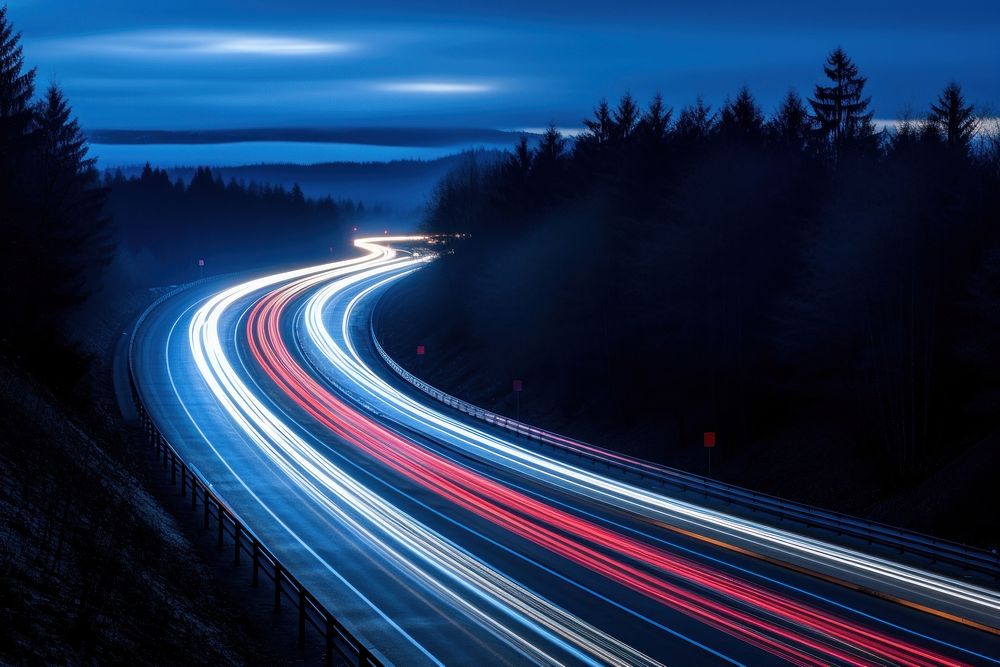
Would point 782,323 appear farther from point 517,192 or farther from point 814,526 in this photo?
point 517,192

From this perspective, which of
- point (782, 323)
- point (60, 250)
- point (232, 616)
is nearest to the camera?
point (232, 616)

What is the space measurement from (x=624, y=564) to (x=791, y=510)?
23.3ft

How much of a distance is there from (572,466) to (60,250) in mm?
26825

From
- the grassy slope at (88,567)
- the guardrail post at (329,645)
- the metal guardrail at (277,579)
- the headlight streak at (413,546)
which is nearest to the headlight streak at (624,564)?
the headlight streak at (413,546)

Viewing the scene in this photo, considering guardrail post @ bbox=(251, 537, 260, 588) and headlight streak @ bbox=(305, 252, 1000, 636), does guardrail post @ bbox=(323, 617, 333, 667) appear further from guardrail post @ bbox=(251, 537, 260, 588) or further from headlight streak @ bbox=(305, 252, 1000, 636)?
headlight streak @ bbox=(305, 252, 1000, 636)

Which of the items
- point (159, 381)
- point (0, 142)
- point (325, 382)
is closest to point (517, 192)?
point (325, 382)

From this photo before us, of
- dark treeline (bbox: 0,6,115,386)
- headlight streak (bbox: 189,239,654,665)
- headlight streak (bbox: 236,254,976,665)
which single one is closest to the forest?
headlight streak (bbox: 236,254,976,665)

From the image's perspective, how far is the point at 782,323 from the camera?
39.6 meters

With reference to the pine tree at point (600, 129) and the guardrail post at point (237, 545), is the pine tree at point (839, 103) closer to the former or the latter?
the pine tree at point (600, 129)

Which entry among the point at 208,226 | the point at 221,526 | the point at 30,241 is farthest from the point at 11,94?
the point at 208,226

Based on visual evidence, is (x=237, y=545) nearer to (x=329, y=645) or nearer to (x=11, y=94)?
(x=329, y=645)

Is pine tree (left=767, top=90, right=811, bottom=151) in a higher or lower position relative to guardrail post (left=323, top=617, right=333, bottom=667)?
higher

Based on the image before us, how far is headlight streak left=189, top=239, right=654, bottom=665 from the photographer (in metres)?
19.3

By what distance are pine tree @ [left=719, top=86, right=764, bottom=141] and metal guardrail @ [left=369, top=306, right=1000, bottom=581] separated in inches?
763
